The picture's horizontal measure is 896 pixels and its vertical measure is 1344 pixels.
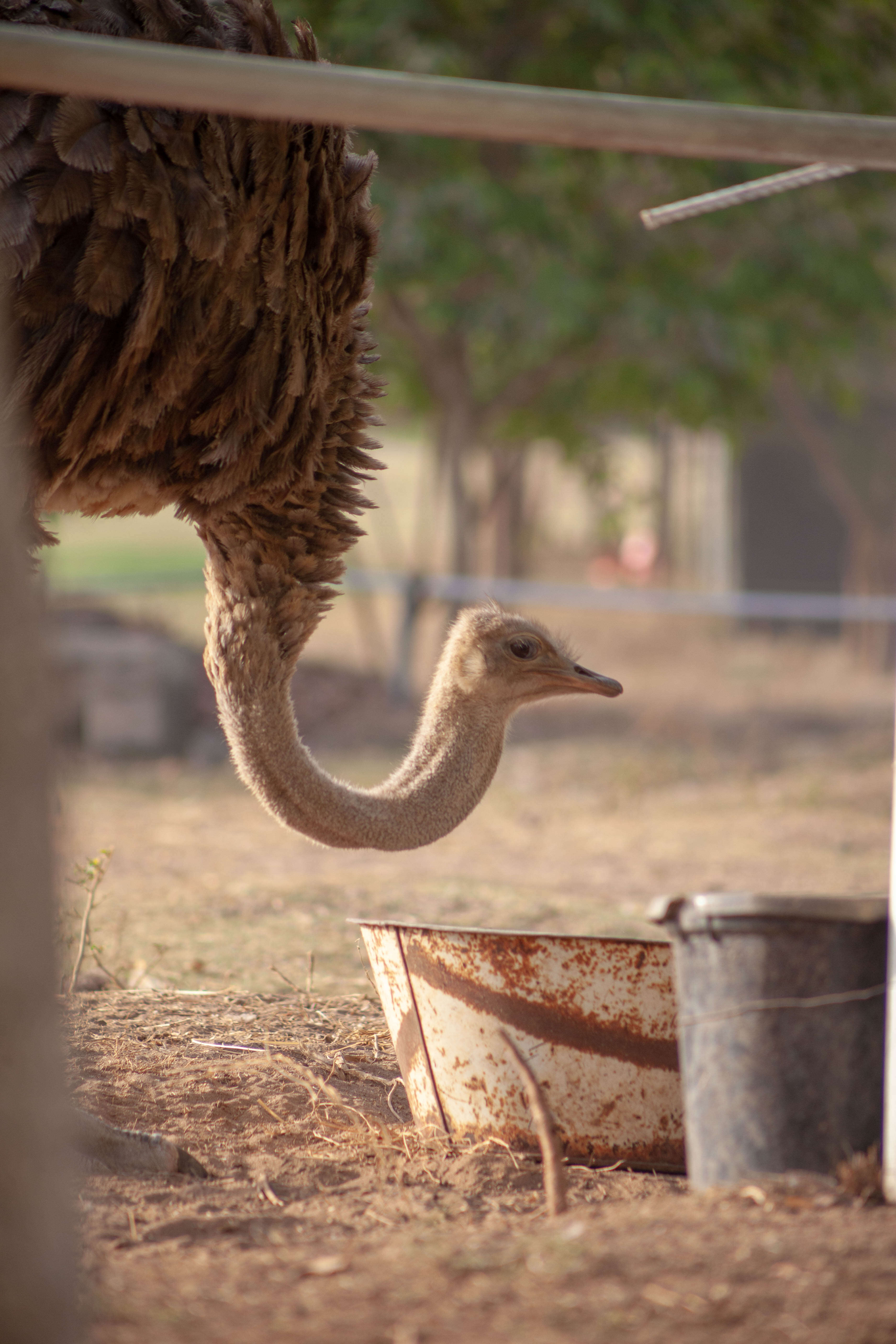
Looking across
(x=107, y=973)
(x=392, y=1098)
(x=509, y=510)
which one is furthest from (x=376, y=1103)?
(x=509, y=510)

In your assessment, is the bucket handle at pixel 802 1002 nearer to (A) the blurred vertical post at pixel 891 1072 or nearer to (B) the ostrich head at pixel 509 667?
(A) the blurred vertical post at pixel 891 1072

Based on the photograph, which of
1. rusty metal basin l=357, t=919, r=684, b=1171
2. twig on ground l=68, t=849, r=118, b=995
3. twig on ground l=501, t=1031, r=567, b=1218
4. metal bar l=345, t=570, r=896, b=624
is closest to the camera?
twig on ground l=501, t=1031, r=567, b=1218

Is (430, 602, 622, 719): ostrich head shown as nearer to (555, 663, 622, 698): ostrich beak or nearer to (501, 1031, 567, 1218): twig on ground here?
(555, 663, 622, 698): ostrich beak

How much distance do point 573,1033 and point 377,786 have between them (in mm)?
972

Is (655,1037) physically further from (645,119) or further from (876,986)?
(645,119)

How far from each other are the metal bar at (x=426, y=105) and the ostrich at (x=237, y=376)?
1033 millimetres

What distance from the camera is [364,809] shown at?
3.81 meters

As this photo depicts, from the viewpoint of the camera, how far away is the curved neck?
3814 mm

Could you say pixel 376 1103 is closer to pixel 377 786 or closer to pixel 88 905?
pixel 377 786

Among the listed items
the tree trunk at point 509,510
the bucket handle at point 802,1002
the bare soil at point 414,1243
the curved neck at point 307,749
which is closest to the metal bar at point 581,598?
the tree trunk at point 509,510

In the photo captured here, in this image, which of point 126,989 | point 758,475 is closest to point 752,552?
point 758,475

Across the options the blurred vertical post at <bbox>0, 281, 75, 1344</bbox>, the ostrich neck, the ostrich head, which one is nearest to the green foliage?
the ostrich head

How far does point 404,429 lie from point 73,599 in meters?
6.80

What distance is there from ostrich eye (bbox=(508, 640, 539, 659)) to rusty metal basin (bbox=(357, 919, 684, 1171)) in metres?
0.99
